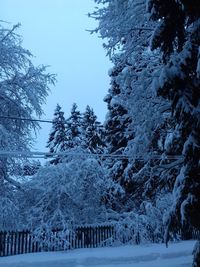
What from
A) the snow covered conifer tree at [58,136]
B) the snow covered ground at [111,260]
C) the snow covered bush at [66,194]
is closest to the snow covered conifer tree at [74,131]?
the snow covered conifer tree at [58,136]

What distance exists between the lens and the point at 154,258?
1336cm

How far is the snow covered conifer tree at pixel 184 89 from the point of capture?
7051 millimetres

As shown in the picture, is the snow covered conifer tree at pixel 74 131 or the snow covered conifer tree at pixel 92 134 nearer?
the snow covered conifer tree at pixel 92 134

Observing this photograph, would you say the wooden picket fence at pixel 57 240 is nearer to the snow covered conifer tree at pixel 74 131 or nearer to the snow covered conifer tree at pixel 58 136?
the snow covered conifer tree at pixel 74 131

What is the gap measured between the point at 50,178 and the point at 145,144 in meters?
7.58

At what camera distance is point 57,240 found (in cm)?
1606

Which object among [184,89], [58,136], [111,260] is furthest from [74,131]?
[184,89]

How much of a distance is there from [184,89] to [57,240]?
35.7 ft

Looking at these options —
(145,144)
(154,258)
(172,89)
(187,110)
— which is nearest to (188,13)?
(172,89)

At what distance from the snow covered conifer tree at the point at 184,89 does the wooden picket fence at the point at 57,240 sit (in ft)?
22.9

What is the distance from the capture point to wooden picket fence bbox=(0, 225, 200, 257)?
1509 cm

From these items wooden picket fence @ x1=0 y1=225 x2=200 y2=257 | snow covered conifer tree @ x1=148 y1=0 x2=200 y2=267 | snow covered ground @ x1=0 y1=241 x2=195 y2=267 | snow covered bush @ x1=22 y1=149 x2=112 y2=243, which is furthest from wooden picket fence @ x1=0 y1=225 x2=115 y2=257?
snow covered conifer tree @ x1=148 y1=0 x2=200 y2=267

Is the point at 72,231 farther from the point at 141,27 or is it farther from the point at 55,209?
the point at 141,27

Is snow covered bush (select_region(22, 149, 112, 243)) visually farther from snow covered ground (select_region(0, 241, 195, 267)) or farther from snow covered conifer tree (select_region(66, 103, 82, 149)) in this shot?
snow covered conifer tree (select_region(66, 103, 82, 149))
